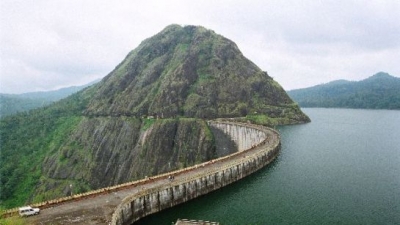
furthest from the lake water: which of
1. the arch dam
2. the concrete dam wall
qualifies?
the arch dam

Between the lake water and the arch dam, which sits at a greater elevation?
the arch dam

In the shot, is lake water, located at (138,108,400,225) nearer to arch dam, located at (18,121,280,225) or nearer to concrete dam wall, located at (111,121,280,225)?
concrete dam wall, located at (111,121,280,225)

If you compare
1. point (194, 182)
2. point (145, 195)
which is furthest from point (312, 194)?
point (145, 195)

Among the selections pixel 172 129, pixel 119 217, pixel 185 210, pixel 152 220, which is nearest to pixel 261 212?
pixel 185 210

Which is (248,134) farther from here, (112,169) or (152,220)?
(152,220)

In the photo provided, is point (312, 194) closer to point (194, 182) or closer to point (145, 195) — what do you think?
point (194, 182)

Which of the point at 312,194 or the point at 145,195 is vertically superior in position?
the point at 145,195

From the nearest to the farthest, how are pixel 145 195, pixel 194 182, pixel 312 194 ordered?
pixel 145 195
pixel 194 182
pixel 312 194
